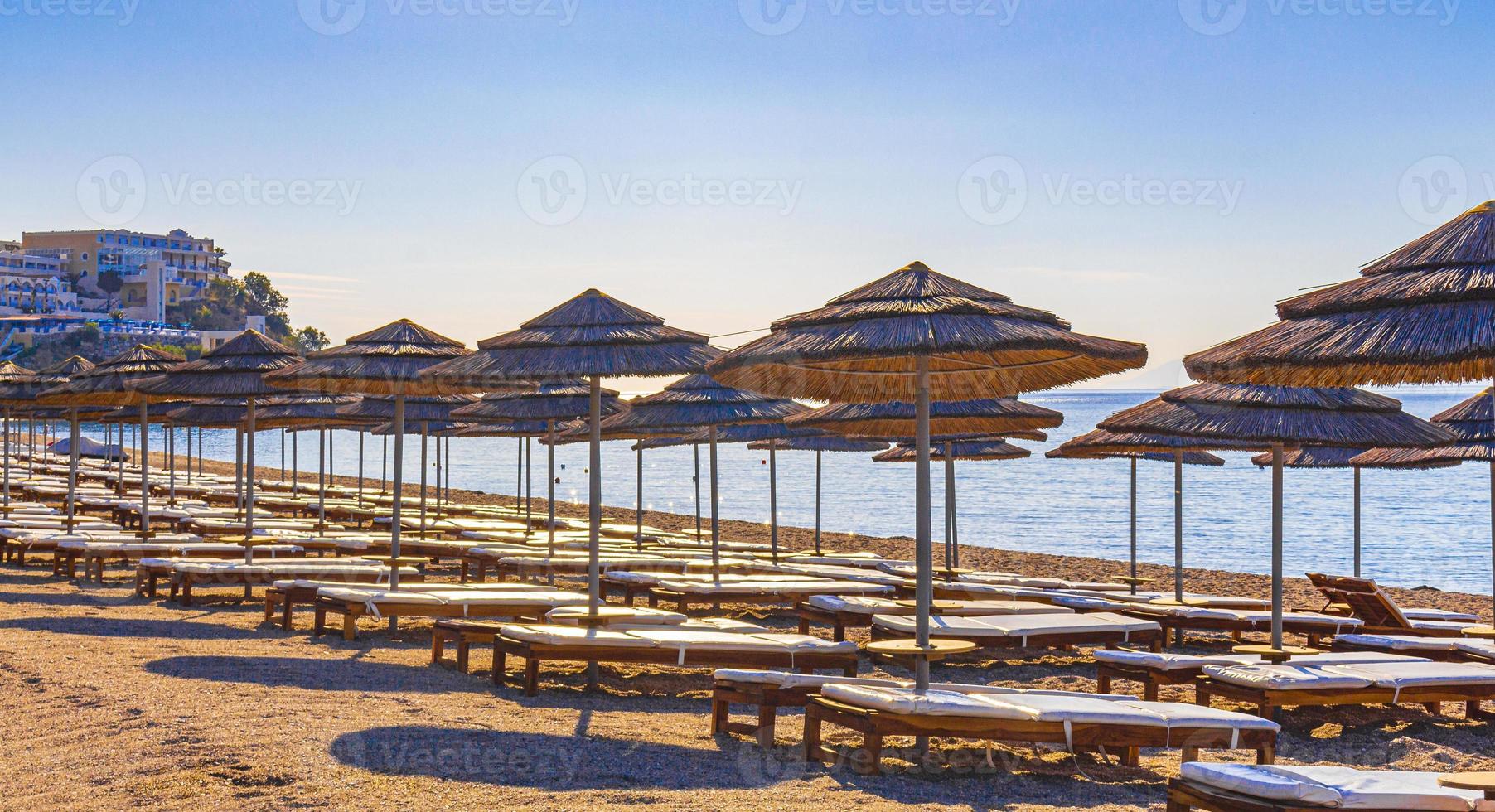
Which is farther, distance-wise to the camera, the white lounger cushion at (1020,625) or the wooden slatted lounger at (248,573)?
the wooden slatted lounger at (248,573)

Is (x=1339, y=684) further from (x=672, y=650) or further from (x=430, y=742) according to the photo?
(x=430, y=742)

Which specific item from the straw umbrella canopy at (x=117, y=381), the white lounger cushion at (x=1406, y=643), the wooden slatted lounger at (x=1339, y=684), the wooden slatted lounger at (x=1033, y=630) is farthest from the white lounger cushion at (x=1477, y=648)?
the straw umbrella canopy at (x=117, y=381)

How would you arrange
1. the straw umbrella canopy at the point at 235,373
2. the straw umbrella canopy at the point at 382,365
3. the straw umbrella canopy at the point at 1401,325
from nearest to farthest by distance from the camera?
the straw umbrella canopy at the point at 1401,325
the straw umbrella canopy at the point at 382,365
the straw umbrella canopy at the point at 235,373

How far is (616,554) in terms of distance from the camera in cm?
1499

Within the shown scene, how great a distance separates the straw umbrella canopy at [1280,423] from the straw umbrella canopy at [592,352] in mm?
3576

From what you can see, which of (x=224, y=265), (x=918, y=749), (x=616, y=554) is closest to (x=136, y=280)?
(x=224, y=265)

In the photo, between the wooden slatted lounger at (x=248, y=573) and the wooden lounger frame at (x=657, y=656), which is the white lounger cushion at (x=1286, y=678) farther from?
the wooden slatted lounger at (x=248, y=573)

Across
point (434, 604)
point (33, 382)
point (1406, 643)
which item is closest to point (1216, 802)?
point (1406, 643)

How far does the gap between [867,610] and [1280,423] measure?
11.6ft

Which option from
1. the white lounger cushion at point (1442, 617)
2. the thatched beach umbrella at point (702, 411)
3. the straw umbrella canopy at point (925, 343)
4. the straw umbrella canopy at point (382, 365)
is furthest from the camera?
the thatched beach umbrella at point (702, 411)

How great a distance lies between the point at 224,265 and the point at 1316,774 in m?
164

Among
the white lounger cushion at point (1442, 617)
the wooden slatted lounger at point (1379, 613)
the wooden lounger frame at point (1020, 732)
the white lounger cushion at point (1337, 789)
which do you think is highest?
the white lounger cushion at point (1337, 789)

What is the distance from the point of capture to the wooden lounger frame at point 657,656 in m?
7.96

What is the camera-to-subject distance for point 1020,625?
32.6 ft
